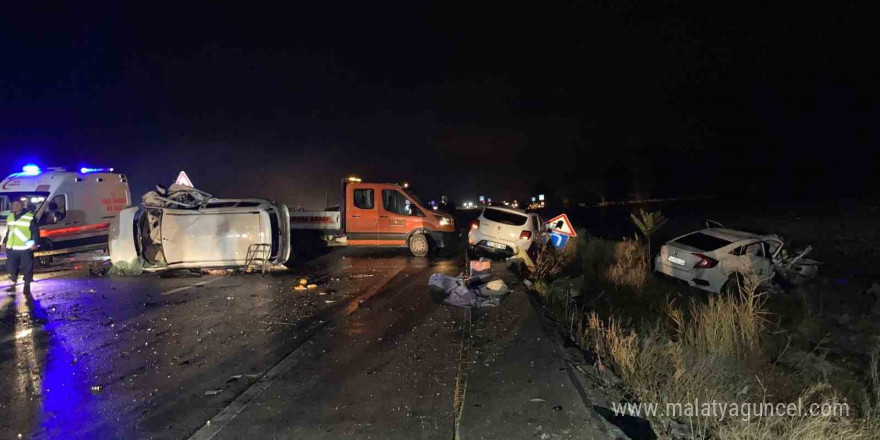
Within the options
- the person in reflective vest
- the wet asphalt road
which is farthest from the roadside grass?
the person in reflective vest

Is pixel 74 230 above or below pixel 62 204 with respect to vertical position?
below

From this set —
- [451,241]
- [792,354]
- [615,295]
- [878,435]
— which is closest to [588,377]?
[878,435]

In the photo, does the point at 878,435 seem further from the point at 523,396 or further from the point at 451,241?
the point at 451,241

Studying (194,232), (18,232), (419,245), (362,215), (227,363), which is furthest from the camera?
(362,215)

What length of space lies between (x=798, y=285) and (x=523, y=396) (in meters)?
10.2

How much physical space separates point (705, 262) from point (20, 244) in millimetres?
14213

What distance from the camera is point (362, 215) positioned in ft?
51.6

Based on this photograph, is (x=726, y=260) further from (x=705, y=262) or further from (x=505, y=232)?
(x=505, y=232)

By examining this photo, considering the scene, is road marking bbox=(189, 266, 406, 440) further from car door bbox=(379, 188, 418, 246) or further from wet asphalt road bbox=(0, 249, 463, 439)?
car door bbox=(379, 188, 418, 246)

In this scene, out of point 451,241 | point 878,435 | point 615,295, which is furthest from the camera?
point 451,241

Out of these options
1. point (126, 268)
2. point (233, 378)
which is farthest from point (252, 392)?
point (126, 268)

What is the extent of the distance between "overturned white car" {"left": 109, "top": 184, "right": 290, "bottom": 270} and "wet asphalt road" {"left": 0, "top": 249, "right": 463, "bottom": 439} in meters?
1.78

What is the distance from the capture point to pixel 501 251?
1381cm

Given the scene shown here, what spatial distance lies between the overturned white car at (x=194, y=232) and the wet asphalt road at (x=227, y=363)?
1.78 metres
